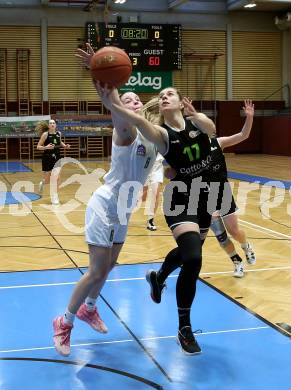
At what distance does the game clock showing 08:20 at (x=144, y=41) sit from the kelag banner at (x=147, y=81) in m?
0.39

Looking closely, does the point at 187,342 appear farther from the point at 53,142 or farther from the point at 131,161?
the point at 53,142

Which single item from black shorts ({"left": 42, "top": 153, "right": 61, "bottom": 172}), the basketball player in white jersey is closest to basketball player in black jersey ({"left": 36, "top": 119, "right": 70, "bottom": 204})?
black shorts ({"left": 42, "top": 153, "right": 61, "bottom": 172})

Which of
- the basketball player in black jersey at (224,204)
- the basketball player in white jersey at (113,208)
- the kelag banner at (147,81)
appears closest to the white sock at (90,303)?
the basketball player in white jersey at (113,208)

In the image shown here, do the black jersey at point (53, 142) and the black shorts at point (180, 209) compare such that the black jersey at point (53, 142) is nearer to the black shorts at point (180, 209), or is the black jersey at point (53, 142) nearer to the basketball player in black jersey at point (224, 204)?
the basketball player in black jersey at point (224, 204)

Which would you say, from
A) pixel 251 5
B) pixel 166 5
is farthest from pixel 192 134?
pixel 166 5

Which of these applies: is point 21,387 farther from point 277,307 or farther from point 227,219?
point 227,219

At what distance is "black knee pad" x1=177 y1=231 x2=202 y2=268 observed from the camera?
12.3 ft

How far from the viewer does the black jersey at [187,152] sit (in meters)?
3.94

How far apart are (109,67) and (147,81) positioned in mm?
21593

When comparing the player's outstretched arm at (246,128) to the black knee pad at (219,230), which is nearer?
the player's outstretched arm at (246,128)

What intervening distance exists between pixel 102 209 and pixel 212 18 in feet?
77.8

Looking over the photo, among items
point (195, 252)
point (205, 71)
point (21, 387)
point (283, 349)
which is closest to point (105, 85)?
point (195, 252)

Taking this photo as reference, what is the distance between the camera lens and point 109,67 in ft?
11.6

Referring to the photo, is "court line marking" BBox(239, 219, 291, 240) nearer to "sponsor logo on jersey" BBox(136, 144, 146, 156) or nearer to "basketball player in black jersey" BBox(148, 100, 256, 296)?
"basketball player in black jersey" BBox(148, 100, 256, 296)
